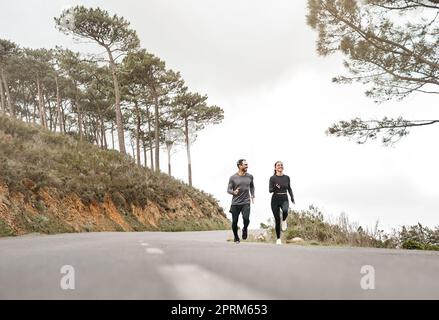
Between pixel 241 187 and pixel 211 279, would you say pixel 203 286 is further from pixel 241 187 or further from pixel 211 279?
pixel 241 187

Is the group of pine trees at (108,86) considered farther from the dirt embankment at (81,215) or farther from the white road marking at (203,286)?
the white road marking at (203,286)

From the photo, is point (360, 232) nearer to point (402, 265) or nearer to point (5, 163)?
point (402, 265)

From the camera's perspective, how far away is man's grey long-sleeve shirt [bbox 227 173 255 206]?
12.4 meters

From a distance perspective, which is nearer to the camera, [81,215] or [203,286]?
[203,286]

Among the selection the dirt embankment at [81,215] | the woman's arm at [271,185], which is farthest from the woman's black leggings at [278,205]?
the dirt embankment at [81,215]

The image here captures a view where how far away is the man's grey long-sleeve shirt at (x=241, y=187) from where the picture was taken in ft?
40.8

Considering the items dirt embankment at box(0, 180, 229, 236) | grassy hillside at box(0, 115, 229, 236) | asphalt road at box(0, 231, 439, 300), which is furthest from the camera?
grassy hillside at box(0, 115, 229, 236)

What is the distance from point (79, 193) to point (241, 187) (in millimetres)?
15032

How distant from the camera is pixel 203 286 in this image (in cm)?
404

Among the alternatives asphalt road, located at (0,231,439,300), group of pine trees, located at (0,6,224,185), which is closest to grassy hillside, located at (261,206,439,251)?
asphalt road, located at (0,231,439,300)

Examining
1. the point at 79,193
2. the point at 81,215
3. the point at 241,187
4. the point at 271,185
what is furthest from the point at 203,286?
the point at 79,193

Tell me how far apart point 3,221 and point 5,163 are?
4767 mm

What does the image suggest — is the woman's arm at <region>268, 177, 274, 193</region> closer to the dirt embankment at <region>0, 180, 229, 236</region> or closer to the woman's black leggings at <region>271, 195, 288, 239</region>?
the woman's black leggings at <region>271, 195, 288, 239</region>

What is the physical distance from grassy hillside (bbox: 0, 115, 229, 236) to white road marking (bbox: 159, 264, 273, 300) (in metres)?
14.9
